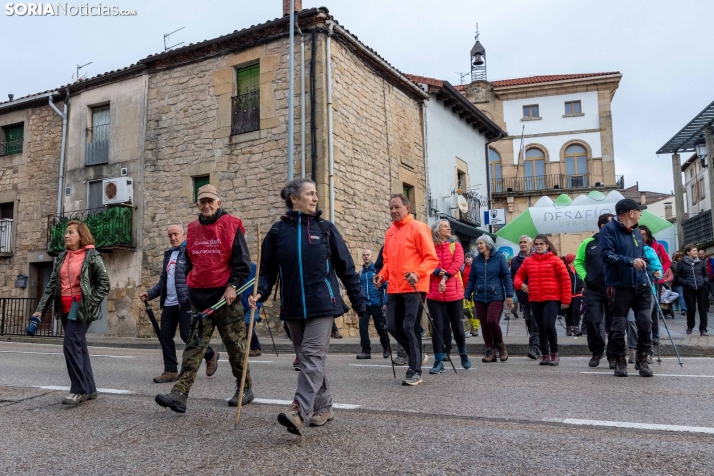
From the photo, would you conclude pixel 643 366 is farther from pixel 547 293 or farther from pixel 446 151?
pixel 446 151

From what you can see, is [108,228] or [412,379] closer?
[412,379]

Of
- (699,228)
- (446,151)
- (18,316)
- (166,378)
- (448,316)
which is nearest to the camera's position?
(166,378)

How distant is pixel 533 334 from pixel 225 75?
475 inches

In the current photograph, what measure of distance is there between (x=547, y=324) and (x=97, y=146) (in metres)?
16.4

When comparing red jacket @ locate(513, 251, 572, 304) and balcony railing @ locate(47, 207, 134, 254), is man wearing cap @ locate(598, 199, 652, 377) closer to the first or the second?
red jacket @ locate(513, 251, 572, 304)

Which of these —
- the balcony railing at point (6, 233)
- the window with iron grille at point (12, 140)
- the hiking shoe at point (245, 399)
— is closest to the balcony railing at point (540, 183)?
the window with iron grille at point (12, 140)

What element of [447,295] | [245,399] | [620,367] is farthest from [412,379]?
[620,367]

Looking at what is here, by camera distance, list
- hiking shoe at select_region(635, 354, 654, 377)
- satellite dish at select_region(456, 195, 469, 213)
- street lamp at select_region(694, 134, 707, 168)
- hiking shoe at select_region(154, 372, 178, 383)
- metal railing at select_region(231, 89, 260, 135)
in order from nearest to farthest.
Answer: hiking shoe at select_region(635, 354, 654, 377), hiking shoe at select_region(154, 372, 178, 383), metal railing at select_region(231, 89, 260, 135), street lamp at select_region(694, 134, 707, 168), satellite dish at select_region(456, 195, 469, 213)

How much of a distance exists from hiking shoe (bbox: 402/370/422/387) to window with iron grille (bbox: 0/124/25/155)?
20416 millimetres

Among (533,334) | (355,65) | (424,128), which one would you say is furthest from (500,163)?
(533,334)

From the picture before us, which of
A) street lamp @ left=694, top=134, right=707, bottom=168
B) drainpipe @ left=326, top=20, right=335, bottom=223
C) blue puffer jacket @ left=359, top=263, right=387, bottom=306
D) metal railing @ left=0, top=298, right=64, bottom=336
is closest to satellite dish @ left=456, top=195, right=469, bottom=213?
drainpipe @ left=326, top=20, right=335, bottom=223

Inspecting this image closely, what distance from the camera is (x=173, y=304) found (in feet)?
23.6

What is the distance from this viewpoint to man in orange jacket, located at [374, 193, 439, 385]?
6.49 m

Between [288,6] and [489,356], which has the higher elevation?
[288,6]
